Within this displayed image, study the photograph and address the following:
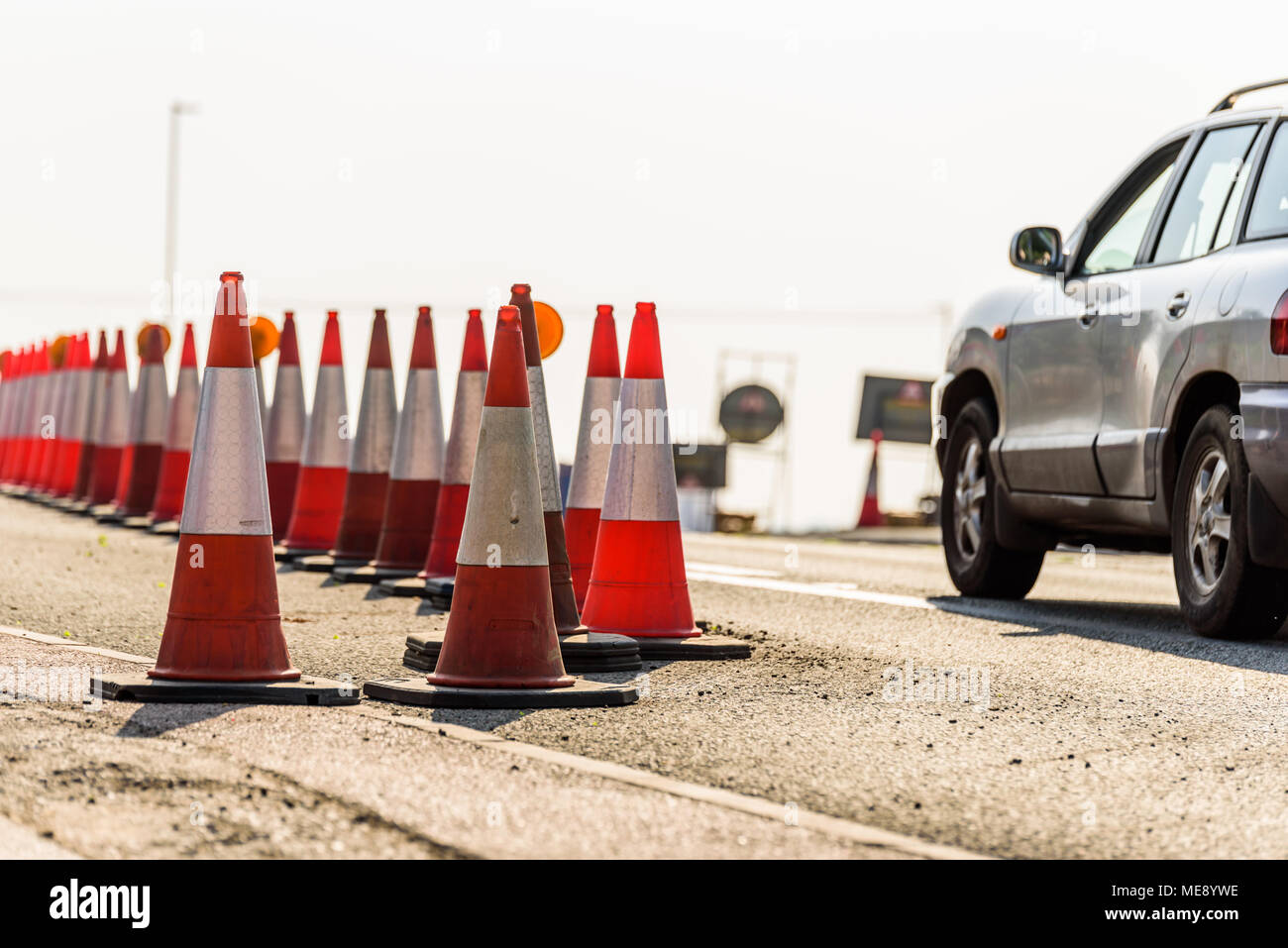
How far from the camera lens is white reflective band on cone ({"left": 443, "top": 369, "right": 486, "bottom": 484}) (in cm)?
1017

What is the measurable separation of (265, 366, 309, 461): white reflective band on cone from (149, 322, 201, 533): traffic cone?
149 centimetres

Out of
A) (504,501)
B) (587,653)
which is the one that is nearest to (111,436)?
(587,653)

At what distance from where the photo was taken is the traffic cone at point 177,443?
1564 cm

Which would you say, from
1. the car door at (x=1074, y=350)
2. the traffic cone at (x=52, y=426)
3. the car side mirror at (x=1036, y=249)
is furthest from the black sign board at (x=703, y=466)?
the car side mirror at (x=1036, y=249)

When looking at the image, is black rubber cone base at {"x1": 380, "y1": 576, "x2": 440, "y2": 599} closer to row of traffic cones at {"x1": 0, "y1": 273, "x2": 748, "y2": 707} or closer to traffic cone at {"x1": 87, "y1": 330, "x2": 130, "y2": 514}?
row of traffic cones at {"x1": 0, "y1": 273, "x2": 748, "y2": 707}

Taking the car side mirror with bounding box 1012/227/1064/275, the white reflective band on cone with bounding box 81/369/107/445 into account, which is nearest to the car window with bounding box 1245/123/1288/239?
the car side mirror with bounding box 1012/227/1064/275

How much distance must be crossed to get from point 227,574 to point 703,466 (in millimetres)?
53512

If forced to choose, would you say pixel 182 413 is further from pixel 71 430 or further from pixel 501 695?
pixel 501 695

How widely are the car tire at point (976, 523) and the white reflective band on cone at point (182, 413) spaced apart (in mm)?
7186

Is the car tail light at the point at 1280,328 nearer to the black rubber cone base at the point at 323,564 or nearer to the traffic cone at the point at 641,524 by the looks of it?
the traffic cone at the point at 641,524
